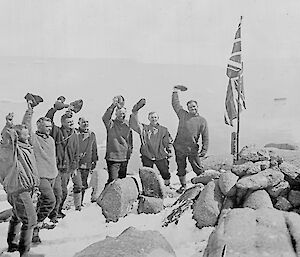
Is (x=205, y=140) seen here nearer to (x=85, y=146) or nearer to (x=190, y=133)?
(x=190, y=133)

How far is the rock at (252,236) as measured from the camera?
3621mm

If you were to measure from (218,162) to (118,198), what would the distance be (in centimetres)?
341

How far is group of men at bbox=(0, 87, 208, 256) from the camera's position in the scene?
5227mm

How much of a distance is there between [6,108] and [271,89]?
906cm

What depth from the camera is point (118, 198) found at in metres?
7.07

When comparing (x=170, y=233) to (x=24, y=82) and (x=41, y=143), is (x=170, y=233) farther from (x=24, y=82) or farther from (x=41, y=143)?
(x=24, y=82)

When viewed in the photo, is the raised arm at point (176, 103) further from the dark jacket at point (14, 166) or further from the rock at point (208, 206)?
the dark jacket at point (14, 166)

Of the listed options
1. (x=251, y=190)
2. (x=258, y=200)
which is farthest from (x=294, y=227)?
(x=251, y=190)

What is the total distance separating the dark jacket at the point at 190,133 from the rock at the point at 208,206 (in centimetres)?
161

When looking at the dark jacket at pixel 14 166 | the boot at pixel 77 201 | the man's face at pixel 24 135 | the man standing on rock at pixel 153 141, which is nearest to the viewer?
the dark jacket at pixel 14 166

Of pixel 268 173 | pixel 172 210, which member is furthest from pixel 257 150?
pixel 172 210

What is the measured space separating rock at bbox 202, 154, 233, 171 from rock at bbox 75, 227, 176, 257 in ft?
16.2

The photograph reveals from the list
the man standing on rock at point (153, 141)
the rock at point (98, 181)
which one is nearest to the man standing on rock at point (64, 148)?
the rock at point (98, 181)

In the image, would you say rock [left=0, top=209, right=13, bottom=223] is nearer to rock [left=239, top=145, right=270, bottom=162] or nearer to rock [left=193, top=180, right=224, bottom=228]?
rock [left=193, top=180, right=224, bottom=228]
